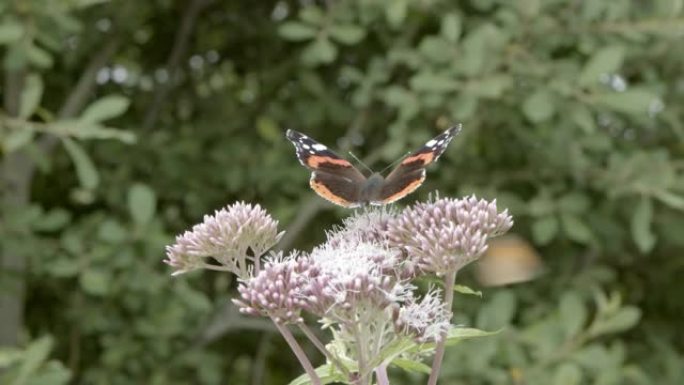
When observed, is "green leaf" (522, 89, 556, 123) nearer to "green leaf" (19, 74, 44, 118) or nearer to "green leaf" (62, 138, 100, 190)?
"green leaf" (62, 138, 100, 190)

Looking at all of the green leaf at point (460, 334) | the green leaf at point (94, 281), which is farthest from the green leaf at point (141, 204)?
the green leaf at point (460, 334)

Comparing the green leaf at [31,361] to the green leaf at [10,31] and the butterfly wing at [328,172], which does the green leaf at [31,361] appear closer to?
the green leaf at [10,31]

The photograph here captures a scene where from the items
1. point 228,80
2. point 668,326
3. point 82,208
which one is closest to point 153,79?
point 228,80

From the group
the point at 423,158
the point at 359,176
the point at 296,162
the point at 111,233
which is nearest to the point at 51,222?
the point at 111,233

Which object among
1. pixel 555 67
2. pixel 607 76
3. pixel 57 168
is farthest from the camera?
pixel 57 168

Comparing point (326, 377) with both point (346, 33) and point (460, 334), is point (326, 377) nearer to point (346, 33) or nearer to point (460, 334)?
point (460, 334)

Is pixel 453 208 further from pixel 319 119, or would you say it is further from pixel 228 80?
pixel 228 80
